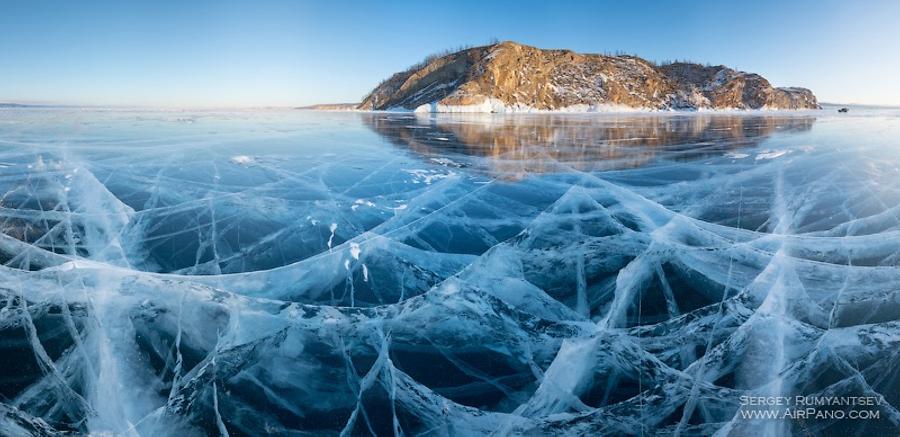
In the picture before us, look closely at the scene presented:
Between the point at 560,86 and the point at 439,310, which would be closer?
the point at 439,310

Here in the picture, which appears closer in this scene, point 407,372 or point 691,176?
point 407,372

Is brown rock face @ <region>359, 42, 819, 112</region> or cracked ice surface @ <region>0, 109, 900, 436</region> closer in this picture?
cracked ice surface @ <region>0, 109, 900, 436</region>

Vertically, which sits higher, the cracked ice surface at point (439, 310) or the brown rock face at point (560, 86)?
the brown rock face at point (560, 86)

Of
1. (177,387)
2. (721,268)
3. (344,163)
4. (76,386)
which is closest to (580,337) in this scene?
(721,268)

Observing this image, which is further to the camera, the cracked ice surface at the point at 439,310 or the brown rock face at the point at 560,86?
the brown rock face at the point at 560,86

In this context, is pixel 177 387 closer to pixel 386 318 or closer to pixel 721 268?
pixel 386 318
